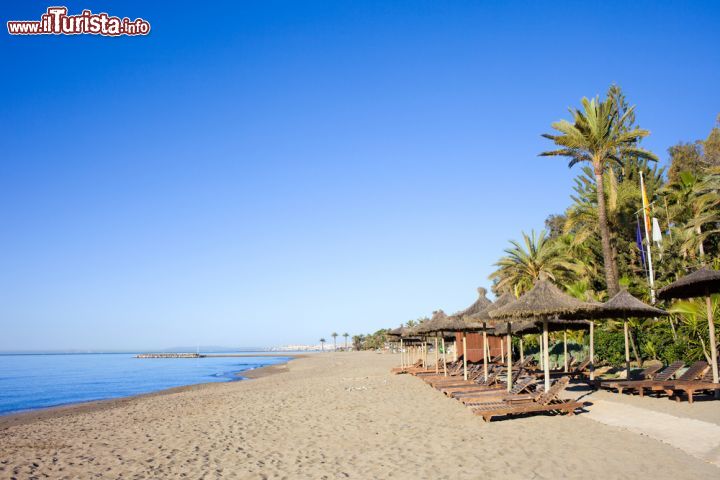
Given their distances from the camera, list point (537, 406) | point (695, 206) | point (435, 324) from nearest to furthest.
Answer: point (537, 406) → point (435, 324) → point (695, 206)

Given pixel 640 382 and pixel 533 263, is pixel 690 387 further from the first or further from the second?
pixel 533 263

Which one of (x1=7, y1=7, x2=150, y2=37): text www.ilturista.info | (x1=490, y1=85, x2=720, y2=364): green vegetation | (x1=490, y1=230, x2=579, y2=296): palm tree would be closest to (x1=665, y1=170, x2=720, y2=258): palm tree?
(x1=490, y1=85, x2=720, y2=364): green vegetation

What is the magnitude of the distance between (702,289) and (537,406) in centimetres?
614

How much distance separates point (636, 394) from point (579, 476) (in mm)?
8216

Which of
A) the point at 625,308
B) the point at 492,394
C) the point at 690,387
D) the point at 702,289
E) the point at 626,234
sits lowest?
the point at 492,394

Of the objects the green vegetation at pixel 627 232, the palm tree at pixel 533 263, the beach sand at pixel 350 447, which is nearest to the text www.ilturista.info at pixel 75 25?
the beach sand at pixel 350 447

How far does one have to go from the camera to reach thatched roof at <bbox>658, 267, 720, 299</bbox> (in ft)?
37.7

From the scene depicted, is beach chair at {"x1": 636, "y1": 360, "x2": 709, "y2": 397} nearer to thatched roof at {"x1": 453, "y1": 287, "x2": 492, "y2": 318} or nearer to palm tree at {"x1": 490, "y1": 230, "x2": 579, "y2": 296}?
thatched roof at {"x1": 453, "y1": 287, "x2": 492, "y2": 318}

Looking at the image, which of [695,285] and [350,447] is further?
[695,285]

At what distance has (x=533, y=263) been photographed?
95.3 ft

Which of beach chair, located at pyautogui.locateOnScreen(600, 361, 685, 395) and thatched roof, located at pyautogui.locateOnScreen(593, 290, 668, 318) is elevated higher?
thatched roof, located at pyautogui.locateOnScreen(593, 290, 668, 318)

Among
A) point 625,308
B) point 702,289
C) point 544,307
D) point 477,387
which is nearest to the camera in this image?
point 544,307

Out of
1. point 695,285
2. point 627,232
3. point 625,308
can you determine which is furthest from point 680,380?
point 627,232

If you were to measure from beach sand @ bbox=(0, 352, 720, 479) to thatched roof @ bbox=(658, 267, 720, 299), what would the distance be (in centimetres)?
295
